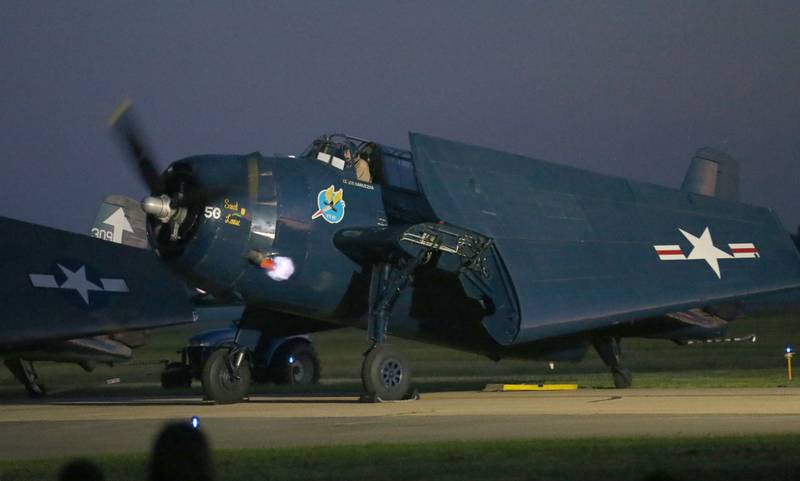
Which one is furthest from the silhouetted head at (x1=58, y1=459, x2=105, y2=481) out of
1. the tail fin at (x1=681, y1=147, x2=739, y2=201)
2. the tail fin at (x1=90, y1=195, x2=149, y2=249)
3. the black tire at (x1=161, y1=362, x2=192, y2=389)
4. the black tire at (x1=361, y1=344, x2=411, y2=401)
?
the tail fin at (x1=90, y1=195, x2=149, y2=249)

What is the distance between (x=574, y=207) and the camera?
22375 mm

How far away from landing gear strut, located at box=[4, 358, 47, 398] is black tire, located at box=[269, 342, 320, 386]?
5035 mm

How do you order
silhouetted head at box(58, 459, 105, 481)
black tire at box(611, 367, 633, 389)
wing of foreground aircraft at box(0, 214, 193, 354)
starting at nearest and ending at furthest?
silhouetted head at box(58, 459, 105, 481), black tire at box(611, 367, 633, 389), wing of foreground aircraft at box(0, 214, 193, 354)

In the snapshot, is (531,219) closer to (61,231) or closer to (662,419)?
(662,419)

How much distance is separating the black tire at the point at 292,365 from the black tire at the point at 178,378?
86.1 inches

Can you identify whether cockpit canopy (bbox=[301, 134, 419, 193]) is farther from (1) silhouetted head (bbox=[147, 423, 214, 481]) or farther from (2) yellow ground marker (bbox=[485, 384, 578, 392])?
(1) silhouetted head (bbox=[147, 423, 214, 481])

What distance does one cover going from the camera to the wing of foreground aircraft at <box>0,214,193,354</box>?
84.7 feet

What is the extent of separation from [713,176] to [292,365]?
34.7 ft

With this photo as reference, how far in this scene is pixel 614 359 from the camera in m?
23.3

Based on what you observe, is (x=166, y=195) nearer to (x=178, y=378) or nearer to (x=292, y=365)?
(x=292, y=365)

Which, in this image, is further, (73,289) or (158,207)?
(73,289)

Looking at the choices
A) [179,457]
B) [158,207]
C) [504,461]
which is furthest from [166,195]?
[179,457]

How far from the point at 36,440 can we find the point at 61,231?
14670mm

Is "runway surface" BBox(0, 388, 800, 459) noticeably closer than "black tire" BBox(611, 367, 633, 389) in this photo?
Yes
